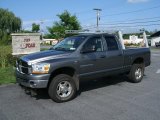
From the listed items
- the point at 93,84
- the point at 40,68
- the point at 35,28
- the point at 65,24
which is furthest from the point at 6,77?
the point at 35,28

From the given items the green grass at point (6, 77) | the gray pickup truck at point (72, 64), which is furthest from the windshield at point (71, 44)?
the green grass at point (6, 77)

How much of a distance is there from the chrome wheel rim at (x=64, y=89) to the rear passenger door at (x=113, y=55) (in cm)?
162

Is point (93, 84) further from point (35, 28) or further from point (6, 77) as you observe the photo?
point (35, 28)

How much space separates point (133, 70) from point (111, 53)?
1.52 meters

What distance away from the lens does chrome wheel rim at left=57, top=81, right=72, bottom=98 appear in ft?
22.3

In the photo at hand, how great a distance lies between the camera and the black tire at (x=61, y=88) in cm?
664

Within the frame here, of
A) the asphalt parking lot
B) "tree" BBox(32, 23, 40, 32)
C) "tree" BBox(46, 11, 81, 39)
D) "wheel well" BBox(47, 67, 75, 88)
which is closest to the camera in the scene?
the asphalt parking lot

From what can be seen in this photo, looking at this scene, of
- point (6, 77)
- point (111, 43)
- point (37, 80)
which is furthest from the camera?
point (6, 77)

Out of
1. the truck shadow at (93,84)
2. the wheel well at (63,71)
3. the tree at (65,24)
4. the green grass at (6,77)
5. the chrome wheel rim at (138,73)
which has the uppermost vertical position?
the tree at (65,24)

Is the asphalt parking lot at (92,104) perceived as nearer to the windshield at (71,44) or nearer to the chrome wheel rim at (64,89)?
the chrome wheel rim at (64,89)

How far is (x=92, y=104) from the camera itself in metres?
6.55

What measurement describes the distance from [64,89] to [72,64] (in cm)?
72

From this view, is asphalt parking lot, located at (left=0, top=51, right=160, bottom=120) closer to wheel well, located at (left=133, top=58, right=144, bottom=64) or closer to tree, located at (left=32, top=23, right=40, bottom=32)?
wheel well, located at (left=133, top=58, right=144, bottom=64)

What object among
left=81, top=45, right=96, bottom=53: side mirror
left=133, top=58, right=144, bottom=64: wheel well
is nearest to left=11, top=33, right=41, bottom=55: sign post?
left=133, top=58, right=144, bottom=64: wheel well
